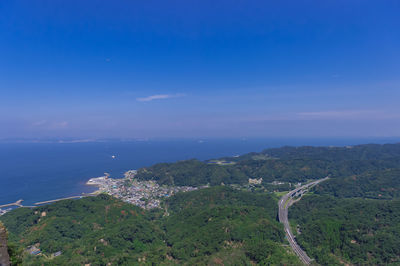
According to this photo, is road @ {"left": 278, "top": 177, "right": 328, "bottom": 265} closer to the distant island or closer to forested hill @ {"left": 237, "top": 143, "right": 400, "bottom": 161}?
the distant island

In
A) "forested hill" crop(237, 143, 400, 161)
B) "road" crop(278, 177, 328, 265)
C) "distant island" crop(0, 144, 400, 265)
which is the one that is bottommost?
"road" crop(278, 177, 328, 265)

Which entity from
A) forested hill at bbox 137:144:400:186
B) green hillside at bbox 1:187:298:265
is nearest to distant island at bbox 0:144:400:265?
green hillside at bbox 1:187:298:265

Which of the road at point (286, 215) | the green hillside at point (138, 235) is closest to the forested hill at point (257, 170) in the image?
the road at point (286, 215)

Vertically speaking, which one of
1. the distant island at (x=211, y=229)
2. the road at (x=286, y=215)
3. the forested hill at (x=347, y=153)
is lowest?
the road at (x=286, y=215)

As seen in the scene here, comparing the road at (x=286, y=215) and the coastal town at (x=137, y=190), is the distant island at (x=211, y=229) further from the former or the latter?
the coastal town at (x=137, y=190)

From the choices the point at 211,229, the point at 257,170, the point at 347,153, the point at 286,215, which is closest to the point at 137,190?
the point at 211,229

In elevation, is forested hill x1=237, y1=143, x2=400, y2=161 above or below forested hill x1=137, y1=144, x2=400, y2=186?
above

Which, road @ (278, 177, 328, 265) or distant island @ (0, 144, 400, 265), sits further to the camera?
road @ (278, 177, 328, 265)

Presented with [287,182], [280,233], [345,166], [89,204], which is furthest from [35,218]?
[345,166]
